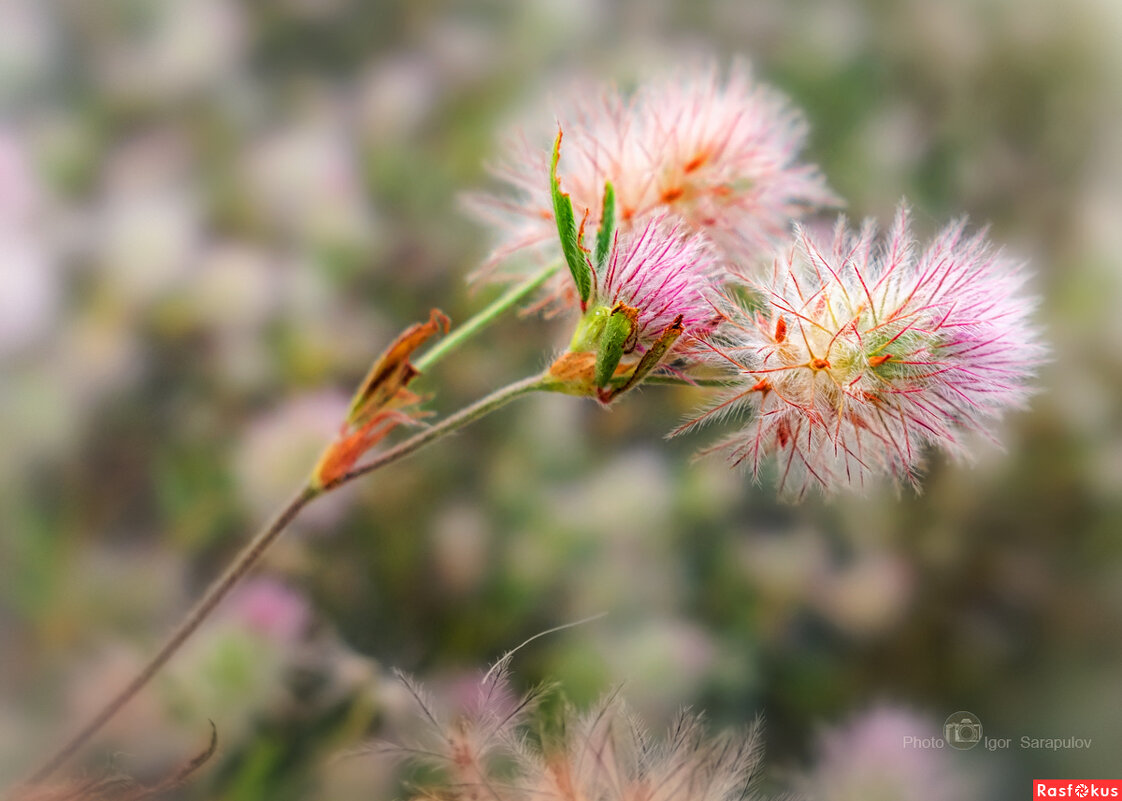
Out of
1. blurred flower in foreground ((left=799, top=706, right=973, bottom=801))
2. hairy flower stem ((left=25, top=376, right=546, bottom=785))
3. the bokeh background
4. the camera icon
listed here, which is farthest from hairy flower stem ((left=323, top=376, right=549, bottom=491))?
the camera icon

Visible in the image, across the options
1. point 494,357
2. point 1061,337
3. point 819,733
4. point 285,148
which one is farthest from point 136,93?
point 1061,337

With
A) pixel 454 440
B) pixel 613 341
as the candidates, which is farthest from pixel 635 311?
pixel 454 440

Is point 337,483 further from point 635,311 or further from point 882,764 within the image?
point 882,764

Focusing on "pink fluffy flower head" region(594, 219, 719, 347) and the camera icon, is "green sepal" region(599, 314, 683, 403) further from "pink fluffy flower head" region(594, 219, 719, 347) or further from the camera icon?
the camera icon

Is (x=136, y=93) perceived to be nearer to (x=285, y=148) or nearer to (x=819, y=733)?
(x=285, y=148)

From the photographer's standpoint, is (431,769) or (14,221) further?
(14,221)

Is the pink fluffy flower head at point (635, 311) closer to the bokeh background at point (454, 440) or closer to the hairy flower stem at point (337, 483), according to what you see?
the hairy flower stem at point (337, 483)

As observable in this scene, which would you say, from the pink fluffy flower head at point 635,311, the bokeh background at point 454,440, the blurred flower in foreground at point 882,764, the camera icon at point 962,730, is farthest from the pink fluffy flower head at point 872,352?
the camera icon at point 962,730
